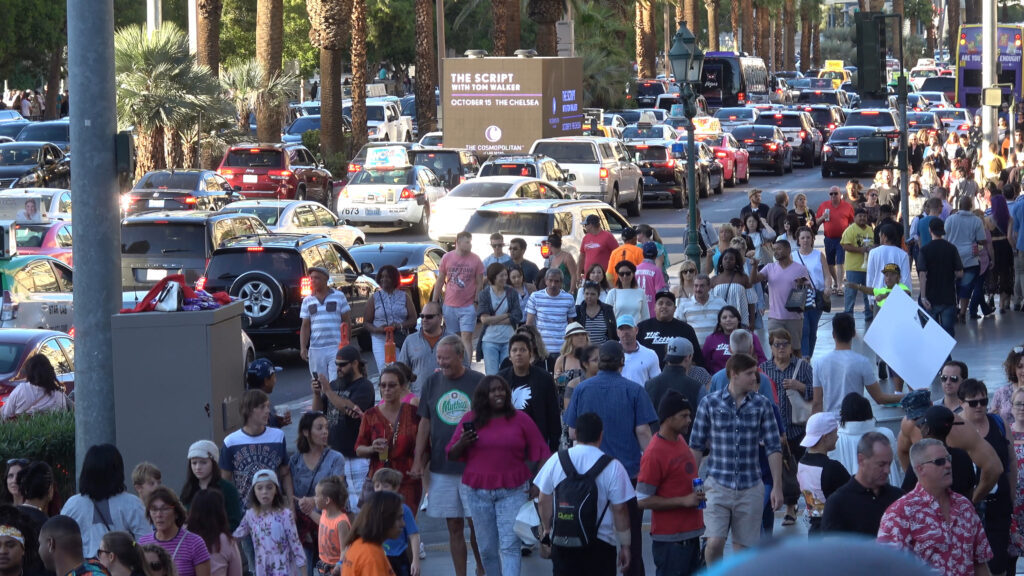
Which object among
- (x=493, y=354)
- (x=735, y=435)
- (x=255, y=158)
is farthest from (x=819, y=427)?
(x=255, y=158)

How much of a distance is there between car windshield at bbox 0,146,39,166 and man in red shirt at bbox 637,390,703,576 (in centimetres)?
2878

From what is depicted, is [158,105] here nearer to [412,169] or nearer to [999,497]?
[412,169]

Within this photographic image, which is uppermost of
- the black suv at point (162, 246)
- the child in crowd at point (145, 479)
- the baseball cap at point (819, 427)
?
the black suv at point (162, 246)

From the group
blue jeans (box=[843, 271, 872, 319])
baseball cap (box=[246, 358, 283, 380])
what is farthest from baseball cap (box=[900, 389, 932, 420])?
blue jeans (box=[843, 271, 872, 319])

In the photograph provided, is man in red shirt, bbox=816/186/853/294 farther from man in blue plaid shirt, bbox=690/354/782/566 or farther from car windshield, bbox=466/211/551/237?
man in blue plaid shirt, bbox=690/354/782/566

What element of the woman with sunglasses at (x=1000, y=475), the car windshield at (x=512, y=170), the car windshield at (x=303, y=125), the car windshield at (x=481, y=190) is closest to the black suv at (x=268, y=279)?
the car windshield at (x=481, y=190)

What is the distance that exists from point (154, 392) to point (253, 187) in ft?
79.9

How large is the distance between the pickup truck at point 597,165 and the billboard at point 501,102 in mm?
1183

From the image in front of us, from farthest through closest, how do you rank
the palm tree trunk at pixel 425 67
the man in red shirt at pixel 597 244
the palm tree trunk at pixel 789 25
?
the palm tree trunk at pixel 789 25, the palm tree trunk at pixel 425 67, the man in red shirt at pixel 597 244

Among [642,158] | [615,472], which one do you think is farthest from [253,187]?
[615,472]

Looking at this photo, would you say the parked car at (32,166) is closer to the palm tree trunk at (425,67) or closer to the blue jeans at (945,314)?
the palm tree trunk at (425,67)

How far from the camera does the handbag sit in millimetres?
10781

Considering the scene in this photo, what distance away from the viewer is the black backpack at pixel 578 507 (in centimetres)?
789

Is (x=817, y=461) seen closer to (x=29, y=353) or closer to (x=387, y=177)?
(x=29, y=353)
